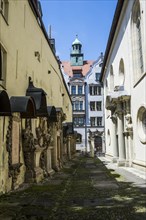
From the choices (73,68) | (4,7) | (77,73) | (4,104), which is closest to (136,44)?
(4,7)

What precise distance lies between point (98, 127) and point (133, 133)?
34220mm

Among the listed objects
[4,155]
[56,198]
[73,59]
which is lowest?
[56,198]

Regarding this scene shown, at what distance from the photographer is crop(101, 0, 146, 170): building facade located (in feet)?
55.3

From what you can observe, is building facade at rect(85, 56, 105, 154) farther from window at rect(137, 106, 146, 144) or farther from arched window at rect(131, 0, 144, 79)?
window at rect(137, 106, 146, 144)

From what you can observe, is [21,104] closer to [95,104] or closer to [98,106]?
[95,104]

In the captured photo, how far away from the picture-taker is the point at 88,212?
21.3 feet

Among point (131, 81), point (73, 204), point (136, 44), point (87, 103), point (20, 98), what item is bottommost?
point (73, 204)

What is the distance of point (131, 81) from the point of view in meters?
19.5

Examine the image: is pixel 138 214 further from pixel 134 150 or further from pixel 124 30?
pixel 124 30

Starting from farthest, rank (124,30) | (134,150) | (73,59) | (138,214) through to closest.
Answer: (73,59), (124,30), (134,150), (138,214)

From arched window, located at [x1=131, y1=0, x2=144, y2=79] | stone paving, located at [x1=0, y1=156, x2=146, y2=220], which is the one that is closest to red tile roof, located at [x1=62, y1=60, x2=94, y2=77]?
arched window, located at [x1=131, y1=0, x2=144, y2=79]

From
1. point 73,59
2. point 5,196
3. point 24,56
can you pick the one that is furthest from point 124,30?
point 73,59

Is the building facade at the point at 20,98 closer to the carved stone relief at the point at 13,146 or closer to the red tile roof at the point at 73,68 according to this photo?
the carved stone relief at the point at 13,146

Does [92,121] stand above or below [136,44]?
below
